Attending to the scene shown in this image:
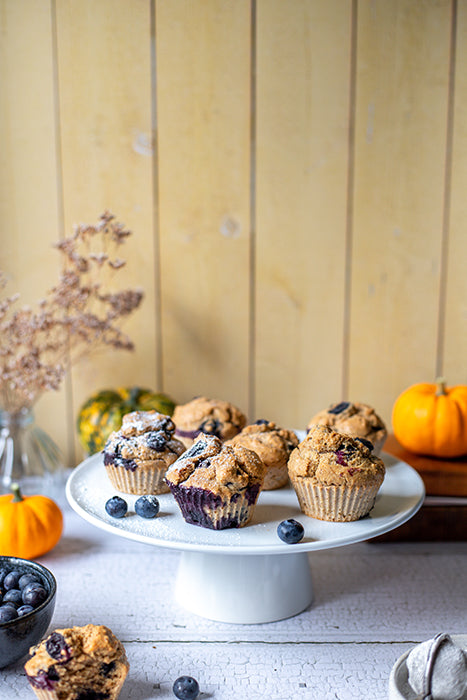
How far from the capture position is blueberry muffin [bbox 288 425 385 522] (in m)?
1.10

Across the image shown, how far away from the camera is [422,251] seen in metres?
1.75

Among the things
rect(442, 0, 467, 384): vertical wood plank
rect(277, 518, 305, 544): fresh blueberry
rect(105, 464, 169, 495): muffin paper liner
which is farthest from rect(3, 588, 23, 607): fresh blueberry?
rect(442, 0, 467, 384): vertical wood plank

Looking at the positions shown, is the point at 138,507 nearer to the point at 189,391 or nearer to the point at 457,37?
the point at 189,391

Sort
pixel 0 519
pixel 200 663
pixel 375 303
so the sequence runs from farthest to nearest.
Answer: pixel 375 303 < pixel 0 519 < pixel 200 663

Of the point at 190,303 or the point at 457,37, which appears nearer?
the point at 457,37

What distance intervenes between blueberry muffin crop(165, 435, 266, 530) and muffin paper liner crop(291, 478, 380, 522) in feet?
0.29

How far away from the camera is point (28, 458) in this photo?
1.70 metres

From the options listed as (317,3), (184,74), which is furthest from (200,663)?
(317,3)

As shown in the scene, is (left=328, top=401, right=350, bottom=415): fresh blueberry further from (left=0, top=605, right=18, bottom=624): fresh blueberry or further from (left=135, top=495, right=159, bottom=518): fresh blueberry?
(left=0, top=605, right=18, bottom=624): fresh blueberry

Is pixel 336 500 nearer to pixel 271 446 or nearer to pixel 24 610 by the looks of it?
pixel 271 446

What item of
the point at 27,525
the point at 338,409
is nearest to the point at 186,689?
the point at 27,525

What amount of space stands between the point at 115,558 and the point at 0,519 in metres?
0.26

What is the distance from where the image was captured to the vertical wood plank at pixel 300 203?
167cm

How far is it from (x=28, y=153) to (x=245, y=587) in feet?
4.03
